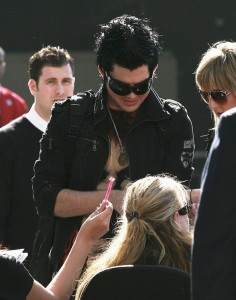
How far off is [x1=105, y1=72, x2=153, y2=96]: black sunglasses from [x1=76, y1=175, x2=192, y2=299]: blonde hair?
1.95ft

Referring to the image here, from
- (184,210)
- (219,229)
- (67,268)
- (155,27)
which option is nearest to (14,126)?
(67,268)

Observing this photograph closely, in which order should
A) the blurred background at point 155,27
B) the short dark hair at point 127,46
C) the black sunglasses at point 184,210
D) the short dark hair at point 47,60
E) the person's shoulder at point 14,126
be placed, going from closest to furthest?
the black sunglasses at point 184,210 < the short dark hair at point 127,46 < the person's shoulder at point 14,126 < the short dark hair at point 47,60 < the blurred background at point 155,27

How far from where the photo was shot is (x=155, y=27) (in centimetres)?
872

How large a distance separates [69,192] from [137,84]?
0.47 meters

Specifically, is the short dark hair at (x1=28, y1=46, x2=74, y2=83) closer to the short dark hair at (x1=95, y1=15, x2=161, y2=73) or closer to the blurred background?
the blurred background

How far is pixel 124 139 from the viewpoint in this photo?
4309mm

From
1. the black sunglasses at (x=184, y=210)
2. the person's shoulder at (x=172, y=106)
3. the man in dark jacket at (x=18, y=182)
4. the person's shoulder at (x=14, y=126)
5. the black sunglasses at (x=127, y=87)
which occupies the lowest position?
the man in dark jacket at (x=18, y=182)

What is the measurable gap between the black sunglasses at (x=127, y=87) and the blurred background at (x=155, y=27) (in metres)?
4.38

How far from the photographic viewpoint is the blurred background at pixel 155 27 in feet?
28.7

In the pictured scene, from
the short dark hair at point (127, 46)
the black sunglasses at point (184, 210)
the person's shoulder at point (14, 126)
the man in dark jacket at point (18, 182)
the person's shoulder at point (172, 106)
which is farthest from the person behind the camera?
the person's shoulder at point (14, 126)

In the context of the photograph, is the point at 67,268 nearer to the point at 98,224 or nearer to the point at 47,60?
the point at 98,224

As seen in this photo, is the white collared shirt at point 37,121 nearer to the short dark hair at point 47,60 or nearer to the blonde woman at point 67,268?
the short dark hair at point 47,60

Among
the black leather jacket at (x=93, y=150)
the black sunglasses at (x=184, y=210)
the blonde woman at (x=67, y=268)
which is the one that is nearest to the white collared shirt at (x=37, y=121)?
the black leather jacket at (x=93, y=150)

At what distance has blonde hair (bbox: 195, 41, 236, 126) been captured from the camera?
169 inches
